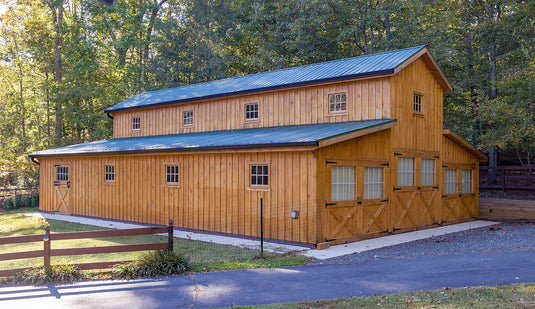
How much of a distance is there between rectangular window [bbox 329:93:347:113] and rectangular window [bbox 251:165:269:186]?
3483mm

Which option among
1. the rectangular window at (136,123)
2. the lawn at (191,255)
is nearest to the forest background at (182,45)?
the rectangular window at (136,123)

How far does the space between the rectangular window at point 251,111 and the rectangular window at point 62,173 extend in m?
8.32

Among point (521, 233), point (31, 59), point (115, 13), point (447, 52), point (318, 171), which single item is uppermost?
point (115, 13)

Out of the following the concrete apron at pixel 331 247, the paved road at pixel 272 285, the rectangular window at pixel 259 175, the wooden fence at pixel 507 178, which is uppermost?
the rectangular window at pixel 259 175

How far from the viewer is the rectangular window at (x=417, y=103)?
15273 mm

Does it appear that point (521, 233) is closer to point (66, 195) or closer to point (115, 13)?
point (66, 195)

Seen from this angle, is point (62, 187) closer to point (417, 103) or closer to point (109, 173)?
point (109, 173)

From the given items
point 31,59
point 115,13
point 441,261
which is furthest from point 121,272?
point 31,59

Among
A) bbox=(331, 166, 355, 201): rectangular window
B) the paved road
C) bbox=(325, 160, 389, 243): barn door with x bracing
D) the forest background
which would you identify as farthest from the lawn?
the forest background

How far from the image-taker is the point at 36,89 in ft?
109

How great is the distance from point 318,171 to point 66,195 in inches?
505

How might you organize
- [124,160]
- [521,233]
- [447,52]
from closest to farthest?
1. [521,233]
2. [124,160]
3. [447,52]

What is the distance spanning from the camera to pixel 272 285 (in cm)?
775

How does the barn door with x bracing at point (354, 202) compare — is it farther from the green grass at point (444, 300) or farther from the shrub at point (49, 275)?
the shrub at point (49, 275)
